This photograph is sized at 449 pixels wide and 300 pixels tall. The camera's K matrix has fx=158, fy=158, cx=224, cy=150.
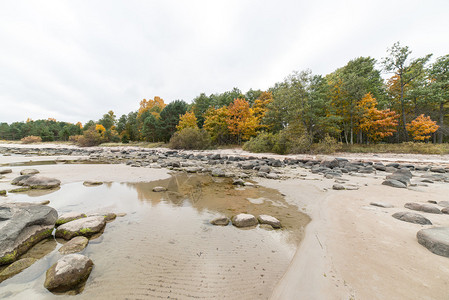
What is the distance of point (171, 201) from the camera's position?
4555 millimetres

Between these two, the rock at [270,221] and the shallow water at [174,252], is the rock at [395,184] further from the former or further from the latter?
the rock at [270,221]

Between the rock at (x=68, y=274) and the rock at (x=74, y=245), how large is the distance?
19.6 inches

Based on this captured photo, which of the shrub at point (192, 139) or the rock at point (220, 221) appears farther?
the shrub at point (192, 139)

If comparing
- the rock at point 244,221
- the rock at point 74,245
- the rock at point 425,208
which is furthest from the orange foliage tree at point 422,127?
the rock at point 74,245

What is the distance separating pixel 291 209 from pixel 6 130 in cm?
11284

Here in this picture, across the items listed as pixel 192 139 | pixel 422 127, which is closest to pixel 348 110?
pixel 422 127

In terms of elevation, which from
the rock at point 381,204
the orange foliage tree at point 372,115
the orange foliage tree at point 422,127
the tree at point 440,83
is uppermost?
the tree at point 440,83

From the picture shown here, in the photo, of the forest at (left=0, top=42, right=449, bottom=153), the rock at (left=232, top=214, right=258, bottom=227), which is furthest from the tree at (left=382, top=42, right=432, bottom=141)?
the rock at (left=232, top=214, right=258, bottom=227)

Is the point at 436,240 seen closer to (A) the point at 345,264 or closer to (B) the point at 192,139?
(A) the point at 345,264

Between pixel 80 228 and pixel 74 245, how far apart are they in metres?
0.47

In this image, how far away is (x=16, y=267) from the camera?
1.94 m

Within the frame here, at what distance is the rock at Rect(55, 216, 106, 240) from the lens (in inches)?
104

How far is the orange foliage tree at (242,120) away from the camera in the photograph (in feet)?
84.0

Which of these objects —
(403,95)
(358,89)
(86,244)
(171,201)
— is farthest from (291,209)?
(403,95)
